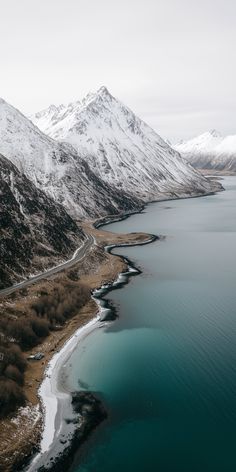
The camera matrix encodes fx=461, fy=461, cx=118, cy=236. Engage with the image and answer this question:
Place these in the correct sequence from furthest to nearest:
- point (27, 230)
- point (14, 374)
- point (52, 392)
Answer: point (27, 230) → point (52, 392) → point (14, 374)

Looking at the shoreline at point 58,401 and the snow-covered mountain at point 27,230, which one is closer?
the shoreline at point 58,401

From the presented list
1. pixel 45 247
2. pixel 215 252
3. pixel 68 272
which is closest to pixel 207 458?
pixel 68 272

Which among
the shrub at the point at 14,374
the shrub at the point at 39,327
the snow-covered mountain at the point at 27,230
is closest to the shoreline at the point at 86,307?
the shrub at the point at 39,327

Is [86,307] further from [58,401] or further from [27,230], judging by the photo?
[27,230]

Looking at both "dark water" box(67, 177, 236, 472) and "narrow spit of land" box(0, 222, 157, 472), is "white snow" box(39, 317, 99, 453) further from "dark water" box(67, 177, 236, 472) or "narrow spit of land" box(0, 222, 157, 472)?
"dark water" box(67, 177, 236, 472)

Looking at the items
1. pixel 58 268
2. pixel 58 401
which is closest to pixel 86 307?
pixel 58 268

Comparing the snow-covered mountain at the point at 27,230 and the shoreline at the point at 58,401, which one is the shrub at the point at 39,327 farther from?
the snow-covered mountain at the point at 27,230
